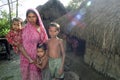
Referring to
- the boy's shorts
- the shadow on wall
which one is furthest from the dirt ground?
the boy's shorts

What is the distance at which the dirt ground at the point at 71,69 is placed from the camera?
692 cm

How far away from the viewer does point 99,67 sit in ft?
21.6

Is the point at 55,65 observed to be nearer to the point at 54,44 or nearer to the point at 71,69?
the point at 54,44

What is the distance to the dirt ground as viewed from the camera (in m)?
6.92

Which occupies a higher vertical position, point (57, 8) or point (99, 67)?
point (57, 8)

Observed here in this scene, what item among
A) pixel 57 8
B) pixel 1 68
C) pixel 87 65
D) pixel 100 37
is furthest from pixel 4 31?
pixel 100 37

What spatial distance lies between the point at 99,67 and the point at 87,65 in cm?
89

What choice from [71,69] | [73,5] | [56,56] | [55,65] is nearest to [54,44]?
[56,56]

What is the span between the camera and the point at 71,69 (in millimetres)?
8094

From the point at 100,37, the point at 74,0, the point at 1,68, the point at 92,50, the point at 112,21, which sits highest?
the point at 74,0

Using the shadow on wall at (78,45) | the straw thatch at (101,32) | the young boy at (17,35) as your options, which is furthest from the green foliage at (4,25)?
the young boy at (17,35)

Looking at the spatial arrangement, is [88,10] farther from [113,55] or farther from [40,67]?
[40,67]

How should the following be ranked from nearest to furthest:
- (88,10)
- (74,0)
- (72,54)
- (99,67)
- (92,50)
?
(99,67), (92,50), (88,10), (72,54), (74,0)

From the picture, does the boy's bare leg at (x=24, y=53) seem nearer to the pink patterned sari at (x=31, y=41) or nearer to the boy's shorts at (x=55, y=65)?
the pink patterned sari at (x=31, y=41)
